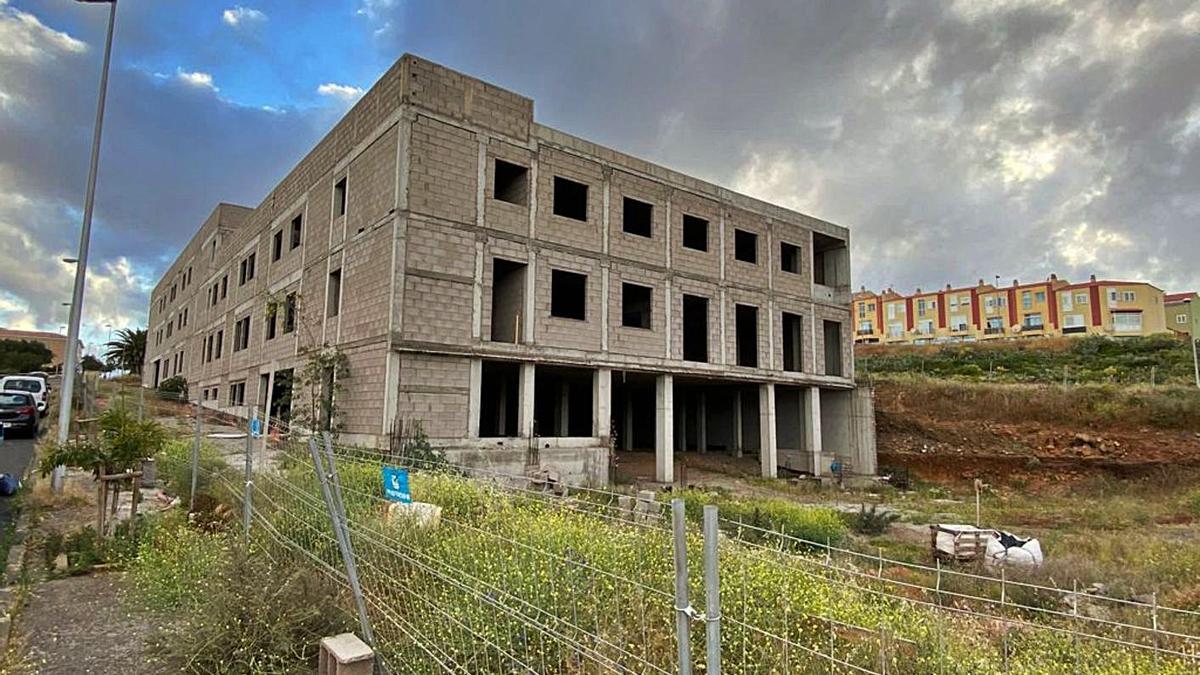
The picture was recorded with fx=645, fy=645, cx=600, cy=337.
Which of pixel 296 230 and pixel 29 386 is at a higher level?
pixel 296 230

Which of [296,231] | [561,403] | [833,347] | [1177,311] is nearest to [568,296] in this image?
[561,403]

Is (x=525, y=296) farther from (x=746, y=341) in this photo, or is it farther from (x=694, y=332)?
(x=746, y=341)

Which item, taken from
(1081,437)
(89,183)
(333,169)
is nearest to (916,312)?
(1081,437)

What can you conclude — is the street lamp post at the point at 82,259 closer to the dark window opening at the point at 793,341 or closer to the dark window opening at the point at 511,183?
the dark window opening at the point at 511,183

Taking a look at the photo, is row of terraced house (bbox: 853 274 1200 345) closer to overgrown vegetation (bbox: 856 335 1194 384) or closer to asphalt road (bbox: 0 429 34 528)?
overgrown vegetation (bbox: 856 335 1194 384)

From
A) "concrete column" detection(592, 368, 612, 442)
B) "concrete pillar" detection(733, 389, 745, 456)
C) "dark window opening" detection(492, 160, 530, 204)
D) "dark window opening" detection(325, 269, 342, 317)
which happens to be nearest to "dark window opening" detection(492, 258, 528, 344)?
"dark window opening" detection(492, 160, 530, 204)

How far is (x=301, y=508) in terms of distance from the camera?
518 centimetres

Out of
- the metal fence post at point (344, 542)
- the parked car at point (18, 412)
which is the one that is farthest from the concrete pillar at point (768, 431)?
the parked car at point (18, 412)

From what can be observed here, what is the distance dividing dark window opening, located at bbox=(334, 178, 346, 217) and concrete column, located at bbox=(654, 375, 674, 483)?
9.93 meters

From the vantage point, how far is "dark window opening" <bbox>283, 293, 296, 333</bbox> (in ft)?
63.3

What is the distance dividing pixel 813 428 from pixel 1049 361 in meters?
25.6

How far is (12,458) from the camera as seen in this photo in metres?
15.3

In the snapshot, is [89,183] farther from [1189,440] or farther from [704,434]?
[1189,440]

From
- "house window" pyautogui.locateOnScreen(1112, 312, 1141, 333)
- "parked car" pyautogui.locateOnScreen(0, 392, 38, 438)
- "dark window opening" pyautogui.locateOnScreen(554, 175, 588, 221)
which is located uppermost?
"house window" pyautogui.locateOnScreen(1112, 312, 1141, 333)
